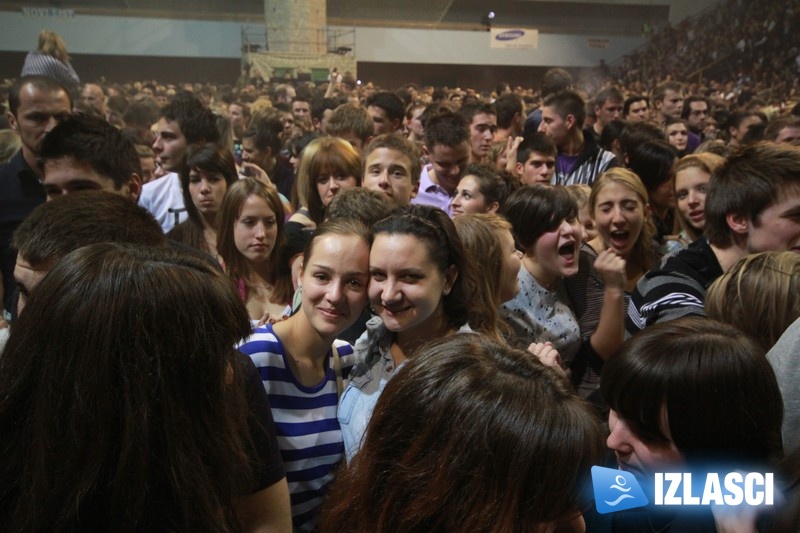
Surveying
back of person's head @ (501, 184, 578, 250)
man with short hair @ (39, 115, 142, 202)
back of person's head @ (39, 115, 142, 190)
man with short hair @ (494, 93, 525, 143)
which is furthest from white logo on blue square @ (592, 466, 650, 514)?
man with short hair @ (494, 93, 525, 143)

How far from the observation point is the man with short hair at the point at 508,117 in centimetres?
628

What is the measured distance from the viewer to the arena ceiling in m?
11.9

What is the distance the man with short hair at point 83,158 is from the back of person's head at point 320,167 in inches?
47.7

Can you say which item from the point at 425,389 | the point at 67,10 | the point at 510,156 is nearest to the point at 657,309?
the point at 425,389

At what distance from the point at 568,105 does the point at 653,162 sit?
1338 mm

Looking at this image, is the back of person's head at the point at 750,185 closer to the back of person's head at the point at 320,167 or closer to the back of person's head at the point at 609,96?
the back of person's head at the point at 320,167

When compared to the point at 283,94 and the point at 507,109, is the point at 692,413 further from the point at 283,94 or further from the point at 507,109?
the point at 283,94

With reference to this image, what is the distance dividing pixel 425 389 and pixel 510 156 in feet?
12.8

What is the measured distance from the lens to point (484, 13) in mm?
13242

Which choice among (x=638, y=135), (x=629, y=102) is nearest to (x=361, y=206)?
(x=638, y=135)

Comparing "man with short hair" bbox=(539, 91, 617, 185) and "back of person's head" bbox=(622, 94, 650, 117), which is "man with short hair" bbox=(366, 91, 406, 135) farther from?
"back of person's head" bbox=(622, 94, 650, 117)

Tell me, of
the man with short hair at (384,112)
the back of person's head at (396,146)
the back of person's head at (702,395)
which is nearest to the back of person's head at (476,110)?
the man with short hair at (384,112)

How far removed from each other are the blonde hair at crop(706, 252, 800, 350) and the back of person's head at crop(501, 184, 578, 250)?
0.95m

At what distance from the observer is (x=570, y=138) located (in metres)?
5.15
